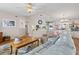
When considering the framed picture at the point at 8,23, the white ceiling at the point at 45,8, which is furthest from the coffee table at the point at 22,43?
the white ceiling at the point at 45,8

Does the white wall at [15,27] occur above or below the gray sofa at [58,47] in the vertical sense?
above

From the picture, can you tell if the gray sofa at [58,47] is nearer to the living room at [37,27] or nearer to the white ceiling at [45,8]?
the living room at [37,27]

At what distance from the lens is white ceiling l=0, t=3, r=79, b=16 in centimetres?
228

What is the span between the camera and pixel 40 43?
7.73 ft

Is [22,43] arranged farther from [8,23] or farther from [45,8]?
[45,8]

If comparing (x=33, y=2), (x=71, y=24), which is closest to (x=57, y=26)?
(x=71, y=24)

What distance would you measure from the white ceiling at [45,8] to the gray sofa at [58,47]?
31 centimetres

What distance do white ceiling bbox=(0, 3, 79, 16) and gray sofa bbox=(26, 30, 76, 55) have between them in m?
0.31

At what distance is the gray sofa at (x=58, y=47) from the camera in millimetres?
2312

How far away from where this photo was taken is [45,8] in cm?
231

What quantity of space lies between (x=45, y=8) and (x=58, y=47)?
64 cm

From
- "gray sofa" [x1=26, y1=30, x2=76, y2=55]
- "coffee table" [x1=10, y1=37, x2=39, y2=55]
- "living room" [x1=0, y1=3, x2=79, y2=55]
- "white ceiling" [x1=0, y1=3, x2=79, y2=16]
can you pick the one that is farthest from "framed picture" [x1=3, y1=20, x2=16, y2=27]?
"gray sofa" [x1=26, y1=30, x2=76, y2=55]

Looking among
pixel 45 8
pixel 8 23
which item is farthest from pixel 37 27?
pixel 8 23

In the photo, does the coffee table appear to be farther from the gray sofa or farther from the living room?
the gray sofa
